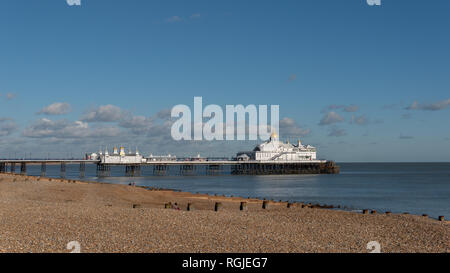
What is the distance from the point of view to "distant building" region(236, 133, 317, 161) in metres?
117

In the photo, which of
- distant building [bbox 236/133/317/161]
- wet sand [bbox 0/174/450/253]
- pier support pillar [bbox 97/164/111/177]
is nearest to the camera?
wet sand [bbox 0/174/450/253]

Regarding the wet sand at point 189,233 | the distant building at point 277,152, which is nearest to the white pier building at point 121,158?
the distant building at point 277,152

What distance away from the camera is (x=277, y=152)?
119750 millimetres

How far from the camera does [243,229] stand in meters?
14.0

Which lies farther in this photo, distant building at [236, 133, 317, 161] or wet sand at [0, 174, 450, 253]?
distant building at [236, 133, 317, 161]

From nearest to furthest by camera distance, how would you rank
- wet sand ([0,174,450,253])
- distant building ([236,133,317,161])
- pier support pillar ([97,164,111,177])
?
1. wet sand ([0,174,450,253])
2. pier support pillar ([97,164,111,177])
3. distant building ([236,133,317,161])

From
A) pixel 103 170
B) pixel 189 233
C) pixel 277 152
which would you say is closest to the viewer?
pixel 189 233

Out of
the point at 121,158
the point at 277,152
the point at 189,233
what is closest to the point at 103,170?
the point at 121,158

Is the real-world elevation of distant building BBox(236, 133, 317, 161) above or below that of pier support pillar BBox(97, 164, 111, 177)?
above

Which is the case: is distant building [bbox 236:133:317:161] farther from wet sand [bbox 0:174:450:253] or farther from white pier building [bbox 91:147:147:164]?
wet sand [bbox 0:174:450:253]

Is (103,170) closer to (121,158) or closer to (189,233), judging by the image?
(121,158)

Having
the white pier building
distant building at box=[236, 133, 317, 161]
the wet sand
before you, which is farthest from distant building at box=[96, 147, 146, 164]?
the wet sand

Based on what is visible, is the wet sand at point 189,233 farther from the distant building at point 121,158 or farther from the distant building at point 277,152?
the distant building at point 277,152

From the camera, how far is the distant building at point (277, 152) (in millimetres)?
117000
